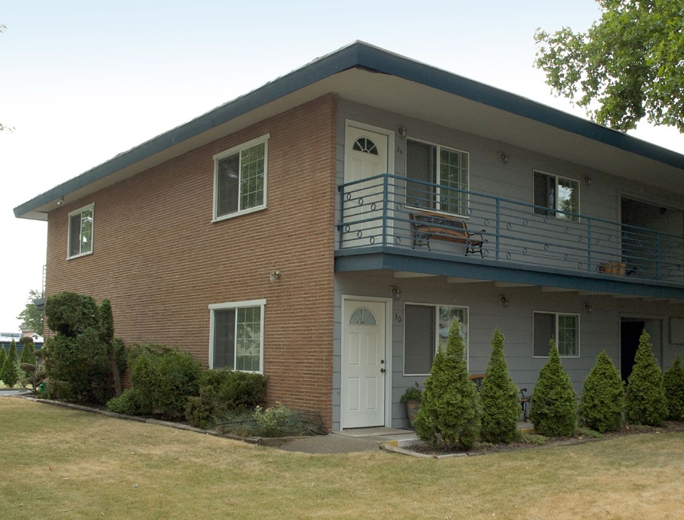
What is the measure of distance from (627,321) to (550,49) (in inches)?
357

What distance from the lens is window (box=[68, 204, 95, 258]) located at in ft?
74.9

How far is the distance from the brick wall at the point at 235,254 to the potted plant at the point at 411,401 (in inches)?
67.3

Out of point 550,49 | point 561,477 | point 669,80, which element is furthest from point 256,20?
point 550,49

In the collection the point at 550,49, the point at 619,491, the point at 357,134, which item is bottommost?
the point at 619,491

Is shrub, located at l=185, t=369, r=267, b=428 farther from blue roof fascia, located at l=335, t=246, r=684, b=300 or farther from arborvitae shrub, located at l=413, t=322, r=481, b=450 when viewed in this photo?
arborvitae shrub, located at l=413, t=322, r=481, b=450

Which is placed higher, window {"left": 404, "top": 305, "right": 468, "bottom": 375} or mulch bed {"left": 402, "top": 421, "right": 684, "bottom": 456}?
window {"left": 404, "top": 305, "right": 468, "bottom": 375}

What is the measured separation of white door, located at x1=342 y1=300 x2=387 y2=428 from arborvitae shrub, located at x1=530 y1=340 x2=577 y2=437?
107 inches

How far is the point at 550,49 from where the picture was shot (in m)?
24.6

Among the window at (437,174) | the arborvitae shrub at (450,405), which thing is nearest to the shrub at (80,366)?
the window at (437,174)

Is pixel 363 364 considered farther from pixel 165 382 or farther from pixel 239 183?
pixel 239 183

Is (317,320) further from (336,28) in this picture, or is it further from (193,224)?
(336,28)

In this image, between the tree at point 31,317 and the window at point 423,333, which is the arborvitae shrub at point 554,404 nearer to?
the window at point 423,333

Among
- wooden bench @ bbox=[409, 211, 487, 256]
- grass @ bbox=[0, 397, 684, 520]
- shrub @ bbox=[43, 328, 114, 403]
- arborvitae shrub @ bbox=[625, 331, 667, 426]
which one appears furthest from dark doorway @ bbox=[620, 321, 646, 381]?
shrub @ bbox=[43, 328, 114, 403]

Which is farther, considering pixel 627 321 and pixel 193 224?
pixel 627 321
